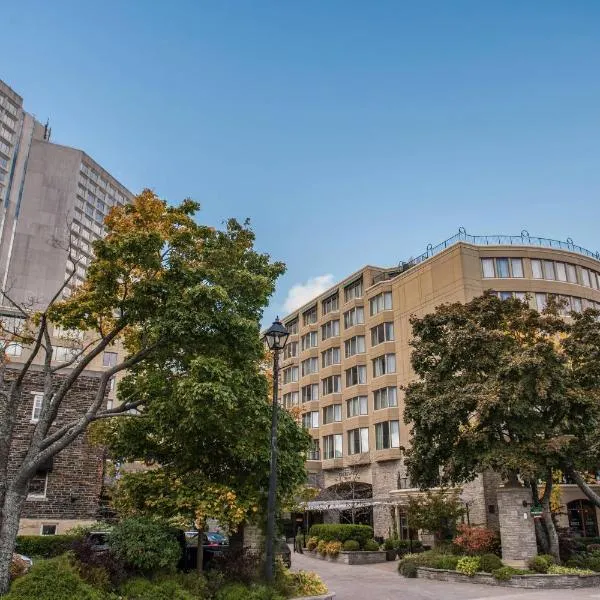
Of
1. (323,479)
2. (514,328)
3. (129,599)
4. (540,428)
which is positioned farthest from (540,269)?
(129,599)

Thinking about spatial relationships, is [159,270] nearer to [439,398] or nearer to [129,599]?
[129,599]

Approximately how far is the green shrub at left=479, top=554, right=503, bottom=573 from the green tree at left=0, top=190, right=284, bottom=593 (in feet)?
41.3

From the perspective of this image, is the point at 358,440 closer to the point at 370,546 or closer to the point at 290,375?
the point at 370,546

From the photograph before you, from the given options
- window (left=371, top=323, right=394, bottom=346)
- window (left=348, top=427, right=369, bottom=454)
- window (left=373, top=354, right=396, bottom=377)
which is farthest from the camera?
window (left=348, top=427, right=369, bottom=454)

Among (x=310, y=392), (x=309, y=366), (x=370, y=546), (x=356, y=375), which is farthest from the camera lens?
(x=309, y=366)

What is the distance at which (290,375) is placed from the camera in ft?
194

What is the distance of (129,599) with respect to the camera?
1412cm

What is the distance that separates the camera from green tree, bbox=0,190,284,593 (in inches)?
598

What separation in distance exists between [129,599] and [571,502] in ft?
97.1

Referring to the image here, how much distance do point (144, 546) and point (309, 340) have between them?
4133 cm

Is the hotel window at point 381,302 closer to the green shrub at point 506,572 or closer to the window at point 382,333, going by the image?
the window at point 382,333

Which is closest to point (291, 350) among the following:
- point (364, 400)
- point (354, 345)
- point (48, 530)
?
point (354, 345)

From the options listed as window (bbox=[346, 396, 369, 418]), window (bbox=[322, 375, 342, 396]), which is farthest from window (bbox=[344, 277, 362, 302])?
window (bbox=[346, 396, 369, 418])

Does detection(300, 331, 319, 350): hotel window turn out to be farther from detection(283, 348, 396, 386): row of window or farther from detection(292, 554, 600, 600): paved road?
detection(292, 554, 600, 600): paved road
